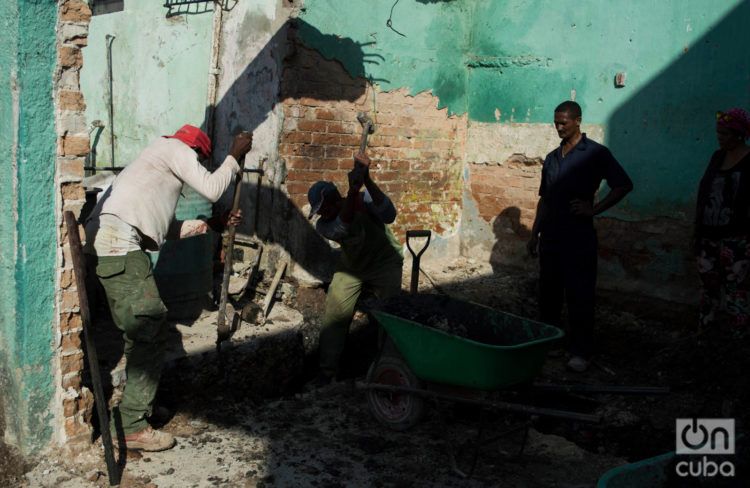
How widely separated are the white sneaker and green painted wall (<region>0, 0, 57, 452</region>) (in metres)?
3.73

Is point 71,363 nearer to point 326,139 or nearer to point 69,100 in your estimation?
point 69,100

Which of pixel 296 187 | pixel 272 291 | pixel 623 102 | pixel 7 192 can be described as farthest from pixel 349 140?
pixel 7 192

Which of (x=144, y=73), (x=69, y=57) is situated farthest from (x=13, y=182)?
(x=144, y=73)

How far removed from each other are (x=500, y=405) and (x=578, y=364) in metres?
1.97

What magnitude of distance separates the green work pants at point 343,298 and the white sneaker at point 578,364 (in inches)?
60.0

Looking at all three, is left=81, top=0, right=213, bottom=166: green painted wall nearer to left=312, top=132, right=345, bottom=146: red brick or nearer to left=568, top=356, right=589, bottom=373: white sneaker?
left=312, top=132, right=345, bottom=146: red brick

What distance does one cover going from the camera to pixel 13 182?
11.8 ft

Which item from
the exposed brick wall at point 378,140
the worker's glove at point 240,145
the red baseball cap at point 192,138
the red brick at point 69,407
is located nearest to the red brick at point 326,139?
the exposed brick wall at point 378,140

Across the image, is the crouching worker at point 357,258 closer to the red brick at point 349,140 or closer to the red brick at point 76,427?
the red brick at point 349,140

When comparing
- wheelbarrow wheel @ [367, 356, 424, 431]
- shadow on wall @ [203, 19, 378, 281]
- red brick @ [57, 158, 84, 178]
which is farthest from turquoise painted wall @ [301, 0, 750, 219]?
wheelbarrow wheel @ [367, 356, 424, 431]

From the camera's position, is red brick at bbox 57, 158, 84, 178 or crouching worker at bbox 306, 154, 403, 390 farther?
crouching worker at bbox 306, 154, 403, 390

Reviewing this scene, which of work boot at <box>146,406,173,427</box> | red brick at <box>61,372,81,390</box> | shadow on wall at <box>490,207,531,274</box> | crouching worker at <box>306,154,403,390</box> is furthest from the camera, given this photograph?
shadow on wall at <box>490,207,531,274</box>

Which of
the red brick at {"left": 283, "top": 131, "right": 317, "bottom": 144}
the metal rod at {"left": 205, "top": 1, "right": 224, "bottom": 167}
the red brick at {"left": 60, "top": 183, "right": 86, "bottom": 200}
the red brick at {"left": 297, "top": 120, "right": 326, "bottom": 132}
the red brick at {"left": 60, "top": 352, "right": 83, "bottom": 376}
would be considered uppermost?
the metal rod at {"left": 205, "top": 1, "right": 224, "bottom": 167}

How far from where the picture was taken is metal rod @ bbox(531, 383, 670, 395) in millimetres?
3539
